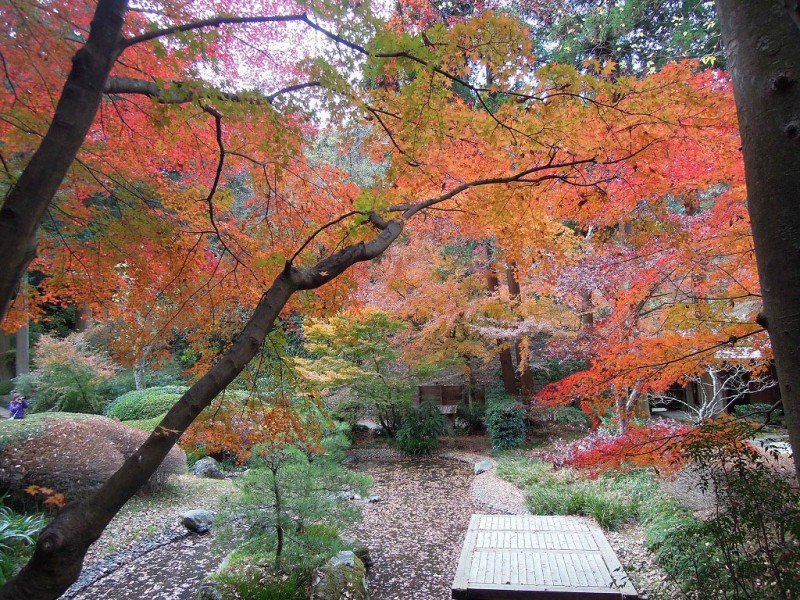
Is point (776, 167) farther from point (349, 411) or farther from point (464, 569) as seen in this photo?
point (349, 411)

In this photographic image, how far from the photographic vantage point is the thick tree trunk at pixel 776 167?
1.10m

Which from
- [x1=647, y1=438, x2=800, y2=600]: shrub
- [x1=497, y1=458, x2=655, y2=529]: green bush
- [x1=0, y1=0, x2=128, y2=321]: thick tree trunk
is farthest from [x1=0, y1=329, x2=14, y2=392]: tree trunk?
[x1=647, y1=438, x2=800, y2=600]: shrub

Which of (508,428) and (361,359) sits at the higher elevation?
(361,359)

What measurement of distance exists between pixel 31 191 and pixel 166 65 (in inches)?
81.9

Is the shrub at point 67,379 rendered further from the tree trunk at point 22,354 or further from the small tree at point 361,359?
the small tree at point 361,359

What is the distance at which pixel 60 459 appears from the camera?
6176mm

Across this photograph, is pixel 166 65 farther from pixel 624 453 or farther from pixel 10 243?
pixel 624 453

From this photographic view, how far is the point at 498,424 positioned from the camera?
10.3 meters

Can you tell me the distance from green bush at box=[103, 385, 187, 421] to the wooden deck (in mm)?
7393

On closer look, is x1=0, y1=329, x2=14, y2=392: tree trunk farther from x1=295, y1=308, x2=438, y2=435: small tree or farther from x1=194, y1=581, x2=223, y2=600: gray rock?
x1=194, y1=581, x2=223, y2=600: gray rock

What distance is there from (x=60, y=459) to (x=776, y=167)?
24.7ft

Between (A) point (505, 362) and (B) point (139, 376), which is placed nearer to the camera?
(A) point (505, 362)

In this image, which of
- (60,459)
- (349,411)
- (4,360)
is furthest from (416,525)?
(4,360)

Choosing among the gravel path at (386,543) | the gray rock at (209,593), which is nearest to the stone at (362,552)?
the gravel path at (386,543)
